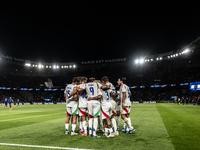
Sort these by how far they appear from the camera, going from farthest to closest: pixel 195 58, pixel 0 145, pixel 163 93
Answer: pixel 163 93 < pixel 195 58 < pixel 0 145

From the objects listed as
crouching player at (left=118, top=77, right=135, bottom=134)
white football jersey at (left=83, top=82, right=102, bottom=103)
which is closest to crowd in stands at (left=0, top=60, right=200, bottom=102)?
crouching player at (left=118, top=77, right=135, bottom=134)

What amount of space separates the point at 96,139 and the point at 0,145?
3.33 meters

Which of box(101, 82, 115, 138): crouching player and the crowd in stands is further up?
the crowd in stands

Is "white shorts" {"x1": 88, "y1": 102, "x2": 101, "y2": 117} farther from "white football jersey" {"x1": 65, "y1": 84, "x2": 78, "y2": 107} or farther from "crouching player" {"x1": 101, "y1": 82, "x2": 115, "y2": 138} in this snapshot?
"white football jersey" {"x1": 65, "y1": 84, "x2": 78, "y2": 107}

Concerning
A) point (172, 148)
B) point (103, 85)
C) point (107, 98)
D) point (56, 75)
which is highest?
point (56, 75)

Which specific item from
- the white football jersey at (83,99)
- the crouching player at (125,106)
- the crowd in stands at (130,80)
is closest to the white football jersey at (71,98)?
the white football jersey at (83,99)

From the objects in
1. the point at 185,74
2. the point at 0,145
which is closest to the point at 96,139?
the point at 0,145

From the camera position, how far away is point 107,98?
6828 mm

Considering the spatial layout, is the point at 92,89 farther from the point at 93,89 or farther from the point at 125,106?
the point at 125,106

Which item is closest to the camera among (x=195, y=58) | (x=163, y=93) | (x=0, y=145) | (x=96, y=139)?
(x=0, y=145)

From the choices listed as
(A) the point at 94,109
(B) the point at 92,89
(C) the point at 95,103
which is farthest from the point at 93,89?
(A) the point at 94,109

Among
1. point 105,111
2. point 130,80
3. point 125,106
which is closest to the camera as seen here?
point 105,111

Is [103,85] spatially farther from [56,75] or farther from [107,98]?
[56,75]

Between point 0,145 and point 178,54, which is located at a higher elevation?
point 178,54
